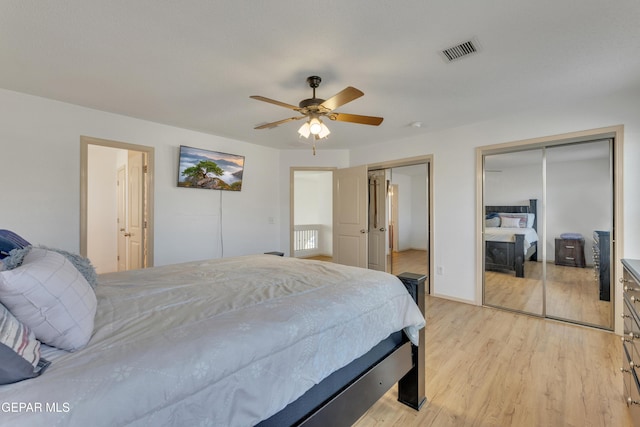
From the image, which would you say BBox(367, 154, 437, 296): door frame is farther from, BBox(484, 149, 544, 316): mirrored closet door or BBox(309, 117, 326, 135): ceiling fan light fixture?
BBox(309, 117, 326, 135): ceiling fan light fixture

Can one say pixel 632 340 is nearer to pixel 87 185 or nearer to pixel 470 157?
pixel 470 157

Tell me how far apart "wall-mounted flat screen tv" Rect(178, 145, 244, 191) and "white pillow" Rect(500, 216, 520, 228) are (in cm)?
366

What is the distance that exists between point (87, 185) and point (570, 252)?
17.9 ft

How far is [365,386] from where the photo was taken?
144 cm

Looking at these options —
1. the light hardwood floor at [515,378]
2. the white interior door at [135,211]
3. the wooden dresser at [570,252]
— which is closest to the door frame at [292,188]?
the white interior door at [135,211]

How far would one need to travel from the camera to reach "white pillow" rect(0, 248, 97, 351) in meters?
0.81

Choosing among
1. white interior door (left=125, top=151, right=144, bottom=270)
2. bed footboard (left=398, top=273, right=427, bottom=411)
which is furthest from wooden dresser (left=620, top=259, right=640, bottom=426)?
white interior door (left=125, top=151, right=144, bottom=270)

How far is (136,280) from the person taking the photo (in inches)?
68.4

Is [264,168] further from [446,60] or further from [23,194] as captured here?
[446,60]

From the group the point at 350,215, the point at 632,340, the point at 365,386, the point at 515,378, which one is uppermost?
the point at 350,215

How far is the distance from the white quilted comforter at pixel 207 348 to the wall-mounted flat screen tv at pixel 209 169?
2.41m

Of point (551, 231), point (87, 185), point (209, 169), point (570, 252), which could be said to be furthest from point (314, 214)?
point (570, 252)

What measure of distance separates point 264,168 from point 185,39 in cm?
306

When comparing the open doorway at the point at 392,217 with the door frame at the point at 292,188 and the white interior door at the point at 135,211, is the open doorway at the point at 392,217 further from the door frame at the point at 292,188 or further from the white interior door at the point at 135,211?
the white interior door at the point at 135,211
